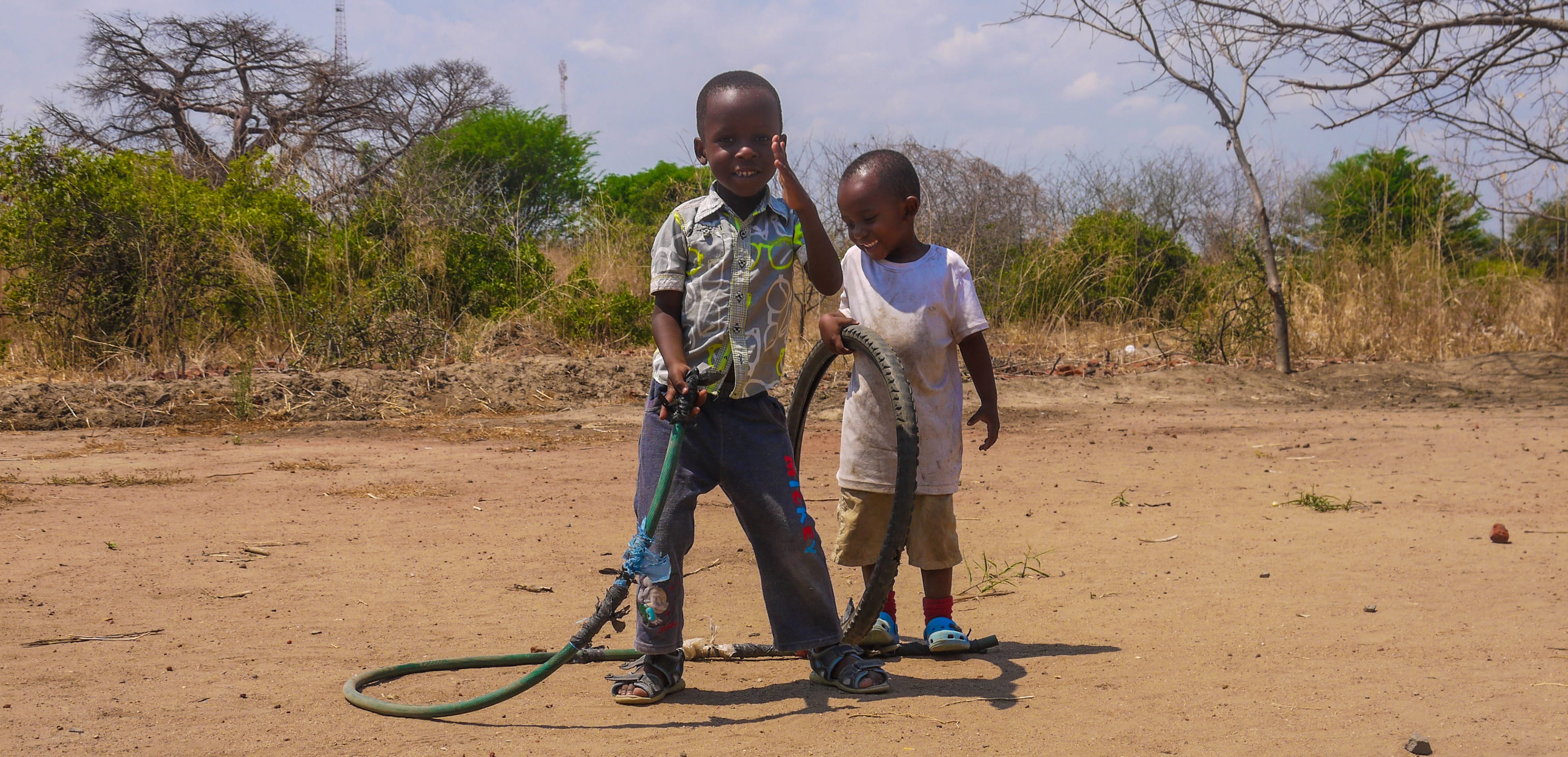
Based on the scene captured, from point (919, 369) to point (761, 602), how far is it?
124cm

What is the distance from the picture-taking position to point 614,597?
2.82 meters

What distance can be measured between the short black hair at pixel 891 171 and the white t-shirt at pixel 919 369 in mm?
207

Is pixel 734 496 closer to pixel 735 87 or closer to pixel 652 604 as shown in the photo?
pixel 652 604

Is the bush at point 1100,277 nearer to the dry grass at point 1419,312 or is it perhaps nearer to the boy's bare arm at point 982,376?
the dry grass at point 1419,312

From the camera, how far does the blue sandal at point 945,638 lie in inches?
132

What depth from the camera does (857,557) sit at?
3.40 m

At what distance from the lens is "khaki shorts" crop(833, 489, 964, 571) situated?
3346 millimetres

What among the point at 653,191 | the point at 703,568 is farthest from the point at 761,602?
the point at 653,191

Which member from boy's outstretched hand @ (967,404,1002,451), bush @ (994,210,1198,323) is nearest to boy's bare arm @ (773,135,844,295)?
boy's outstretched hand @ (967,404,1002,451)

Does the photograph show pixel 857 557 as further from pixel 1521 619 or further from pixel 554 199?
pixel 554 199

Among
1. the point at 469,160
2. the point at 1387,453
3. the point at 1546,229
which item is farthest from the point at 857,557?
the point at 469,160

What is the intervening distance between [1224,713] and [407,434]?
21.7 feet

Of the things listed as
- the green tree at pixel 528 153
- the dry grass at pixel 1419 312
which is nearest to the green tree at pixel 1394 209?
the dry grass at pixel 1419 312

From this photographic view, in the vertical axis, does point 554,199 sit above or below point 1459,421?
above
